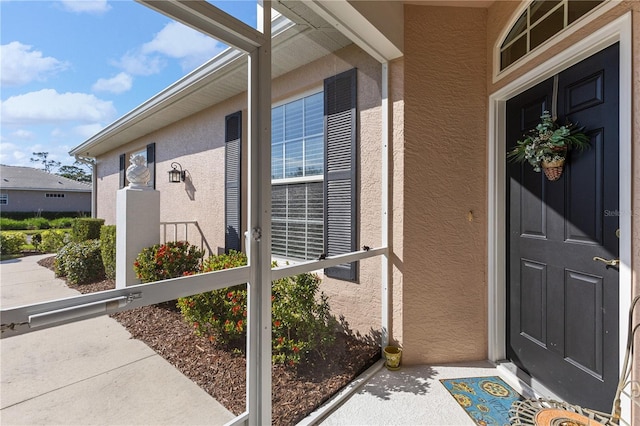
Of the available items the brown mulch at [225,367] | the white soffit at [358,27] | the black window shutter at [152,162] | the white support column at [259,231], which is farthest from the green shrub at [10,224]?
the white soffit at [358,27]

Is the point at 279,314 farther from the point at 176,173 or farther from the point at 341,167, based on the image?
the point at 341,167

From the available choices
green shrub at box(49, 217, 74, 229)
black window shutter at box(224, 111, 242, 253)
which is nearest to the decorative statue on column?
green shrub at box(49, 217, 74, 229)

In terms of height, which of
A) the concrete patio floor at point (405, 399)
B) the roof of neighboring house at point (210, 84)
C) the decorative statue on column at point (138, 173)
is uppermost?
the roof of neighboring house at point (210, 84)

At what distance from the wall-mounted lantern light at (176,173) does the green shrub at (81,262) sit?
1.64 ft

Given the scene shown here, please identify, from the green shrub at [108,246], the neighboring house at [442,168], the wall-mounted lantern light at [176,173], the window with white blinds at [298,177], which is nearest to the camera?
the green shrub at [108,246]

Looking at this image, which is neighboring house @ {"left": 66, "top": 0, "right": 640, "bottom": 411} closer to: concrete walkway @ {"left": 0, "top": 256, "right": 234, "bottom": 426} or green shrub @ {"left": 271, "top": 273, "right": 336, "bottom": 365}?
green shrub @ {"left": 271, "top": 273, "right": 336, "bottom": 365}

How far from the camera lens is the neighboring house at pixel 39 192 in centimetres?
93

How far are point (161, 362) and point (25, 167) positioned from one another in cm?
97

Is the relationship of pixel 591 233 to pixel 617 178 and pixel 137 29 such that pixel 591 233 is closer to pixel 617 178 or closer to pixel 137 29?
pixel 617 178

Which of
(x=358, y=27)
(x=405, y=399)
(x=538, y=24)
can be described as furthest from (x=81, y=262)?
(x=538, y=24)

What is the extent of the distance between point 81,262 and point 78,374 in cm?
42

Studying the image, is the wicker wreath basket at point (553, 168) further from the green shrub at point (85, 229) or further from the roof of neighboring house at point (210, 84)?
the green shrub at point (85, 229)

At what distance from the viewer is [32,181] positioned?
38.8 inches

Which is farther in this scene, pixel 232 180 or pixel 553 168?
pixel 553 168
